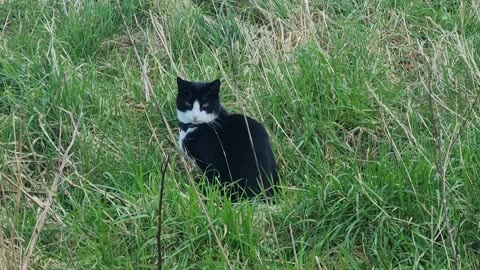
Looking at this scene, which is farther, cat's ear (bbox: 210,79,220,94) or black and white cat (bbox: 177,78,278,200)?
cat's ear (bbox: 210,79,220,94)

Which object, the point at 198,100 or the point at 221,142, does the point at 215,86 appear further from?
the point at 221,142

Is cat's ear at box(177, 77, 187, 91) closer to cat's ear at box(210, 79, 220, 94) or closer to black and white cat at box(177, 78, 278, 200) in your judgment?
black and white cat at box(177, 78, 278, 200)

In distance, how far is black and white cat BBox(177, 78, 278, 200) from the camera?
4312 mm

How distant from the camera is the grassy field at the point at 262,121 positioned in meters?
3.59

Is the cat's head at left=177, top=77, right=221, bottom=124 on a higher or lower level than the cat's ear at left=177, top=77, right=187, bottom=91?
lower

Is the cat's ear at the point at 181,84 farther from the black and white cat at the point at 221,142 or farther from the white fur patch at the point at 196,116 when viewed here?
the white fur patch at the point at 196,116

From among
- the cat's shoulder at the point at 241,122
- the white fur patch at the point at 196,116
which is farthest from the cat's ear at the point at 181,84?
the cat's shoulder at the point at 241,122

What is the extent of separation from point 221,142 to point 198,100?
243 mm

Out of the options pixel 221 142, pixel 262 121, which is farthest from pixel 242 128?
pixel 262 121

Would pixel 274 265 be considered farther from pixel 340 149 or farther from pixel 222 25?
pixel 222 25

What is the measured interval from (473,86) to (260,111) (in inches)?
43.0

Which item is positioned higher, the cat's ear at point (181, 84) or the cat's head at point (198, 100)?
the cat's ear at point (181, 84)

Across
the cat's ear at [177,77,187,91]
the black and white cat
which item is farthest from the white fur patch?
the cat's ear at [177,77,187,91]

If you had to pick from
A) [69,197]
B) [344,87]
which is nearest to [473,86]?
[344,87]
